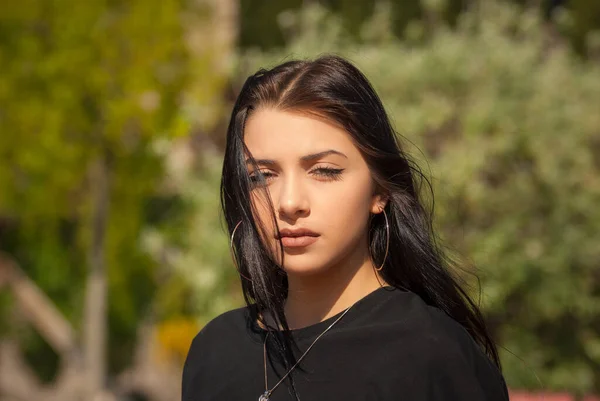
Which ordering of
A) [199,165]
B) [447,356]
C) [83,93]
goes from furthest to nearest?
[199,165], [83,93], [447,356]

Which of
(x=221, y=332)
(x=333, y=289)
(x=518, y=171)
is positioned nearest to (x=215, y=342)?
(x=221, y=332)

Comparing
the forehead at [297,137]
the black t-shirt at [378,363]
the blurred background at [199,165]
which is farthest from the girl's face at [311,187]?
the blurred background at [199,165]

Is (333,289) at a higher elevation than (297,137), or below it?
below

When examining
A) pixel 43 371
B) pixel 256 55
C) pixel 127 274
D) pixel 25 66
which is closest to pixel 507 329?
pixel 256 55

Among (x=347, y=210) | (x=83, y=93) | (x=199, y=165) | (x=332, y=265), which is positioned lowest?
(x=199, y=165)

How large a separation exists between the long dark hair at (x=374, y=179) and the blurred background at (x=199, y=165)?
5258mm

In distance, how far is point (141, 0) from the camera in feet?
35.5

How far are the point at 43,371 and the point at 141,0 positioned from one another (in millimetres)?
6111

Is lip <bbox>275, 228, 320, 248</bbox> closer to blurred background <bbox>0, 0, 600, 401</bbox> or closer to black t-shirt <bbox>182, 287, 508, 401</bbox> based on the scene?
black t-shirt <bbox>182, 287, 508, 401</bbox>

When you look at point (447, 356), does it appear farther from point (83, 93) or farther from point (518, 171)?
point (83, 93)

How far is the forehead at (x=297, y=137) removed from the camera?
198 cm

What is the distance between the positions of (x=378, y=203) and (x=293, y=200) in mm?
239

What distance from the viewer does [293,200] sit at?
6.37 feet

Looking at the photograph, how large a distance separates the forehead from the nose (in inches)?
2.3
